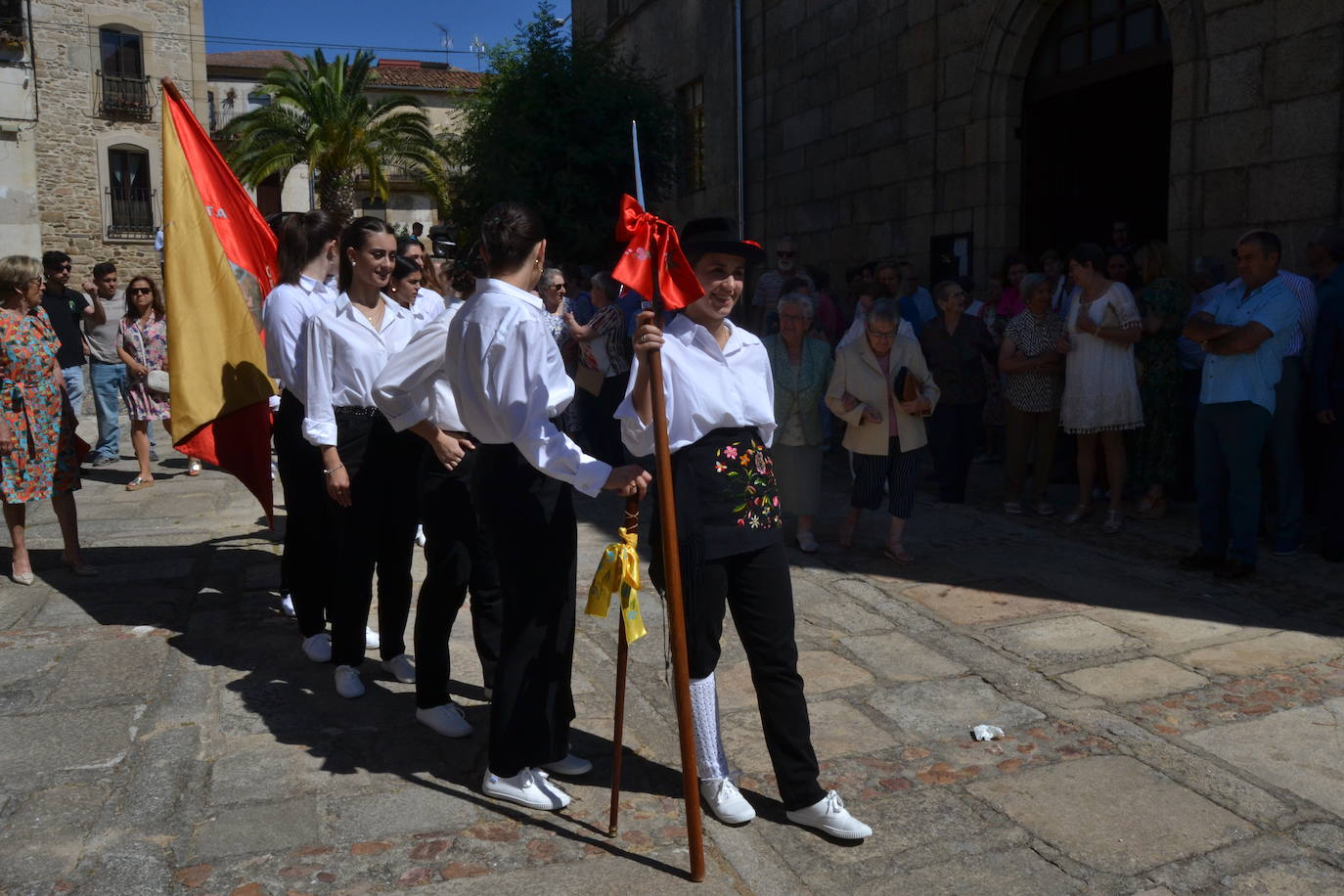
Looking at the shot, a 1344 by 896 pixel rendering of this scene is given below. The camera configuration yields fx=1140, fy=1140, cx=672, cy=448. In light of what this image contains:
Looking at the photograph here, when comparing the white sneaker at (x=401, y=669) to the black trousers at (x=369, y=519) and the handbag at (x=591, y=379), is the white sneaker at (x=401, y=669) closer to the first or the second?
the black trousers at (x=369, y=519)

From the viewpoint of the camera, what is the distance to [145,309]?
376 inches

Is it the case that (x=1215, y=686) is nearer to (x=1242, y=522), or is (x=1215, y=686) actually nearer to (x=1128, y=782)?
(x=1128, y=782)

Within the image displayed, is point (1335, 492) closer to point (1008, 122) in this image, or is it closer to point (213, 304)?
point (1008, 122)

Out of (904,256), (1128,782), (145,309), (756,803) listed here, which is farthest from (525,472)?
(904,256)

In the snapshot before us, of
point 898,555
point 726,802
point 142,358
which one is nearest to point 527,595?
point 726,802

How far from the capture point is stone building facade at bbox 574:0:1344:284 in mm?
7766

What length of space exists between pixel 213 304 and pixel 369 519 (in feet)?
5.83

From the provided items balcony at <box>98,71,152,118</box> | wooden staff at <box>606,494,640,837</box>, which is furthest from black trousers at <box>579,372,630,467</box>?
balcony at <box>98,71,152,118</box>

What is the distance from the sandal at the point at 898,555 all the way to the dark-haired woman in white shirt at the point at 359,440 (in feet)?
10.2

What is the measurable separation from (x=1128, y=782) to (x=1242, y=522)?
2895 mm

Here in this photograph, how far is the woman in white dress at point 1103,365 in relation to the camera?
23.4 ft

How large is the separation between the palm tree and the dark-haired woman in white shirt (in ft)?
93.3

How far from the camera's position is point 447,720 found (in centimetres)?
396

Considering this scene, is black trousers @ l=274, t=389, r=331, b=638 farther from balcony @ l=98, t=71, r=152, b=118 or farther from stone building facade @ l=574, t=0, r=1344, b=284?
balcony @ l=98, t=71, r=152, b=118
